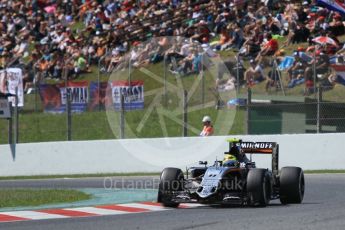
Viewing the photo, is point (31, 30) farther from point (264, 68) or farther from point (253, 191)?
point (253, 191)

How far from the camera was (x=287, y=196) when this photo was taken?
14.1 metres

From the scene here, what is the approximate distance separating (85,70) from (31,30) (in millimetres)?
6767

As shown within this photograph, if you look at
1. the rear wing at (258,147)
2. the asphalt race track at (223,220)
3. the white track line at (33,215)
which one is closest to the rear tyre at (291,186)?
the asphalt race track at (223,220)

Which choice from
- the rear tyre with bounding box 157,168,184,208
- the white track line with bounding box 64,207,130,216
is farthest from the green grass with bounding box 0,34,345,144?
the white track line with bounding box 64,207,130,216

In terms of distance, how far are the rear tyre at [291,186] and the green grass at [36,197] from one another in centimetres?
366

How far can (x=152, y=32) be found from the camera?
2894 cm

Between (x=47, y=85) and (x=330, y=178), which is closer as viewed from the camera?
(x=330, y=178)

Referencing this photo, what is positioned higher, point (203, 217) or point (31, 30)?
point (31, 30)

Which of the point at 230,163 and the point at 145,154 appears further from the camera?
the point at 145,154

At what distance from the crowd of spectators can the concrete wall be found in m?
1.76

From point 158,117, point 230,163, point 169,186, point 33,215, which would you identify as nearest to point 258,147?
point 230,163

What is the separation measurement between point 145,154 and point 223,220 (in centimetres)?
1202

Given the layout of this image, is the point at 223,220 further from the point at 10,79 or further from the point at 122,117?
the point at 10,79

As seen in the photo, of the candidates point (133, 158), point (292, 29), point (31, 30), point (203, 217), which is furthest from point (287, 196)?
point (31, 30)
